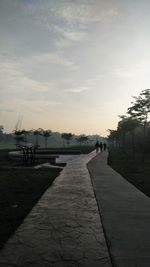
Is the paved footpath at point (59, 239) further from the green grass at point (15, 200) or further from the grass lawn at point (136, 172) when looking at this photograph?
the grass lawn at point (136, 172)

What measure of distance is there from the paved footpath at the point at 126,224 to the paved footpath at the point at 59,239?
6.6 inches

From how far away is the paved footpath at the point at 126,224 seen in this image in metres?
4.95

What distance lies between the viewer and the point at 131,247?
535 centimetres

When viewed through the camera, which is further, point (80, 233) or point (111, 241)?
point (80, 233)

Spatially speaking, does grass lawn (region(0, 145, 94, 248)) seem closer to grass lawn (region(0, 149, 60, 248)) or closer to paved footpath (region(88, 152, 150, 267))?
grass lawn (region(0, 149, 60, 248))

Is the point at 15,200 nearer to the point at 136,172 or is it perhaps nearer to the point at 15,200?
the point at 15,200

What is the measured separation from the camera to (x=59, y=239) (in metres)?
5.74

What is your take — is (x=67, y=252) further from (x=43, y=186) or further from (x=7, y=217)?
(x=43, y=186)

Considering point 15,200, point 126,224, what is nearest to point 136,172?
point 15,200

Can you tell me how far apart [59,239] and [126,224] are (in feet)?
5.24

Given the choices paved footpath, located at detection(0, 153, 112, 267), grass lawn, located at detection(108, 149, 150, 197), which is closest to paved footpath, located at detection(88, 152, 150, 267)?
paved footpath, located at detection(0, 153, 112, 267)

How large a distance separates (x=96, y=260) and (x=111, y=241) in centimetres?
88

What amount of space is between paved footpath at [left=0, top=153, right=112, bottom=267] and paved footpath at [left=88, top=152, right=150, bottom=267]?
17 centimetres

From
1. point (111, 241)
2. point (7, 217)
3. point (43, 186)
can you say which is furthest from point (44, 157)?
point (111, 241)
